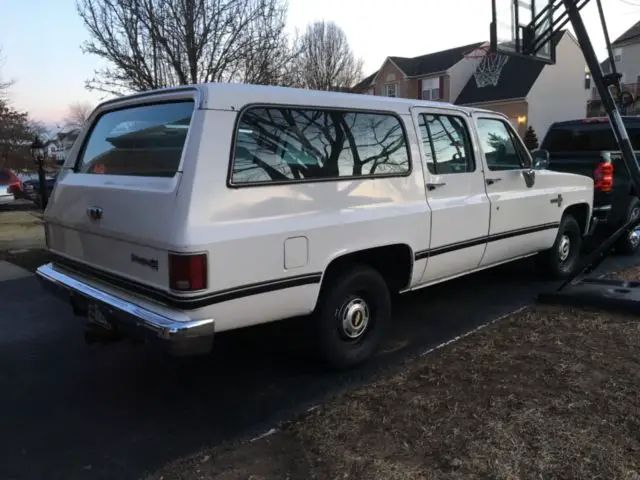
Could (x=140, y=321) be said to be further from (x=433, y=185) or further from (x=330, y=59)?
(x=330, y=59)

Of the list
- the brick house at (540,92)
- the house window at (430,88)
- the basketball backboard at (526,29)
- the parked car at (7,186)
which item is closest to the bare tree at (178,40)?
the basketball backboard at (526,29)

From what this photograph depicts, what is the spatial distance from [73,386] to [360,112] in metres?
2.86

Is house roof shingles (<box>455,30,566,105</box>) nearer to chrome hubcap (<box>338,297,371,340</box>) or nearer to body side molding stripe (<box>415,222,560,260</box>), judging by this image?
body side molding stripe (<box>415,222,560,260</box>)

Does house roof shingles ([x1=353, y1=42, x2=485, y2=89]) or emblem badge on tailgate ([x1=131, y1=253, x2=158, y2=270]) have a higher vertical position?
house roof shingles ([x1=353, y1=42, x2=485, y2=89])

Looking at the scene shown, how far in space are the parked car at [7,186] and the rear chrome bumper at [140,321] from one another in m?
16.0

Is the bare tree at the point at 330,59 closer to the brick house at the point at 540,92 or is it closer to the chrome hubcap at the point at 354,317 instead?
the brick house at the point at 540,92

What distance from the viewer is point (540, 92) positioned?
33875 mm

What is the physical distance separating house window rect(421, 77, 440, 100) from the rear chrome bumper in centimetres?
3838

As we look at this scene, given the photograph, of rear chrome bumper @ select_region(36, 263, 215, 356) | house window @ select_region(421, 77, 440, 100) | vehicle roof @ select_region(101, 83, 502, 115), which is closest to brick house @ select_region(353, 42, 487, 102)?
house window @ select_region(421, 77, 440, 100)

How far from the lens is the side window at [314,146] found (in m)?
3.44

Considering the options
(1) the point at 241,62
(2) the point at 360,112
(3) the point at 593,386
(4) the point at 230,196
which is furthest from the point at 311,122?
(1) the point at 241,62

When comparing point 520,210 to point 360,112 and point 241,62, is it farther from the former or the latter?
point 241,62

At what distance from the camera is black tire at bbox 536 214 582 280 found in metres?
6.50

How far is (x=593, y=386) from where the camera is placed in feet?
12.1
